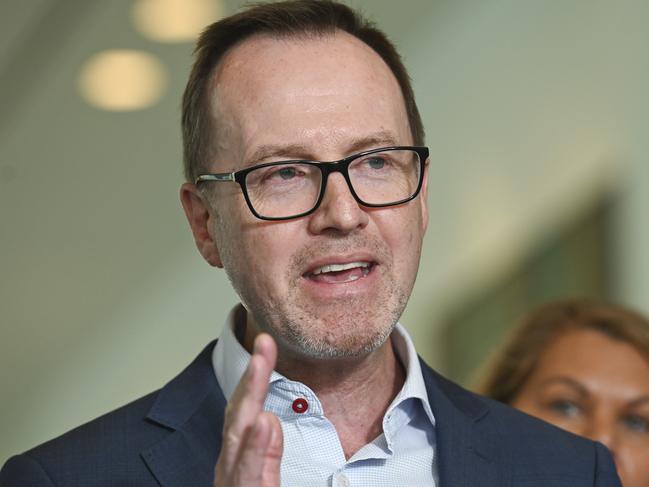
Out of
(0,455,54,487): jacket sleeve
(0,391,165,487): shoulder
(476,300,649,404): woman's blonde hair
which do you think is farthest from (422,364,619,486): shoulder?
(476,300,649,404): woman's blonde hair

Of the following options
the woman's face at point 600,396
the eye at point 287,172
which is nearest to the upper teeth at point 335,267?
the eye at point 287,172

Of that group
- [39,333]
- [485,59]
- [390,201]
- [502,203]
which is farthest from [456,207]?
[390,201]

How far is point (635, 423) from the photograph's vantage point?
275cm

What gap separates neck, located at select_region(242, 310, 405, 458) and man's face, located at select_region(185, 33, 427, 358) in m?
0.04

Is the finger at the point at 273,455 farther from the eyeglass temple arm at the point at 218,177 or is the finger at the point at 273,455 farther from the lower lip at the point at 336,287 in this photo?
the eyeglass temple arm at the point at 218,177

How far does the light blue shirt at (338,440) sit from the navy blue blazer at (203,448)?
0.03 metres

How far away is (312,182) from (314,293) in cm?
17

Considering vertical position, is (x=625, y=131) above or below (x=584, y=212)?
above

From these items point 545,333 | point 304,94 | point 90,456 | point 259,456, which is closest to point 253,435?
point 259,456

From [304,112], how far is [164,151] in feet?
5.30

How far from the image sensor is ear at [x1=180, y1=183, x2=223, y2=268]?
202 cm

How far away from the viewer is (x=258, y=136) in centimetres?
184

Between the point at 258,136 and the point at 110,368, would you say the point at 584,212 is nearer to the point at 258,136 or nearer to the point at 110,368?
the point at 110,368

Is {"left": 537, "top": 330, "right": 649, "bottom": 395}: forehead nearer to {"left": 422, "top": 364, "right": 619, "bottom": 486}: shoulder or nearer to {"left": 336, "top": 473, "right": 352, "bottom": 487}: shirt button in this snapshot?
{"left": 422, "top": 364, "right": 619, "bottom": 486}: shoulder
